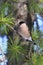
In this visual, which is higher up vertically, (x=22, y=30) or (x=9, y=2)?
(x=9, y=2)

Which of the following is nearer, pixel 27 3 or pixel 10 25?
pixel 10 25

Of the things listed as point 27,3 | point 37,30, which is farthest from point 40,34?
point 27,3

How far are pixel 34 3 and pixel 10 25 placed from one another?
161mm

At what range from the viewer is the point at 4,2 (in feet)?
3.25

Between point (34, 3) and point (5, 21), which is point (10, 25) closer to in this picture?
point (5, 21)

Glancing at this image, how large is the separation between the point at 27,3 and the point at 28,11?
0.03 m

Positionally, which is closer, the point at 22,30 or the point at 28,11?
the point at 22,30

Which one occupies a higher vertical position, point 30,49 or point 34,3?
point 34,3

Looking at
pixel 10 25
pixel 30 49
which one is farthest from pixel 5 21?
pixel 30 49

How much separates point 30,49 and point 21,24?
0.10m

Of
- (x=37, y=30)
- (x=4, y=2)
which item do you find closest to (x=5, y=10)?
(x=4, y=2)

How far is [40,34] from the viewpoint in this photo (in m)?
0.95

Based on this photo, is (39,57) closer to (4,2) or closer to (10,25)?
(10,25)

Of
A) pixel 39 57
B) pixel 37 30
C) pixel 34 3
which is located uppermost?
pixel 34 3
